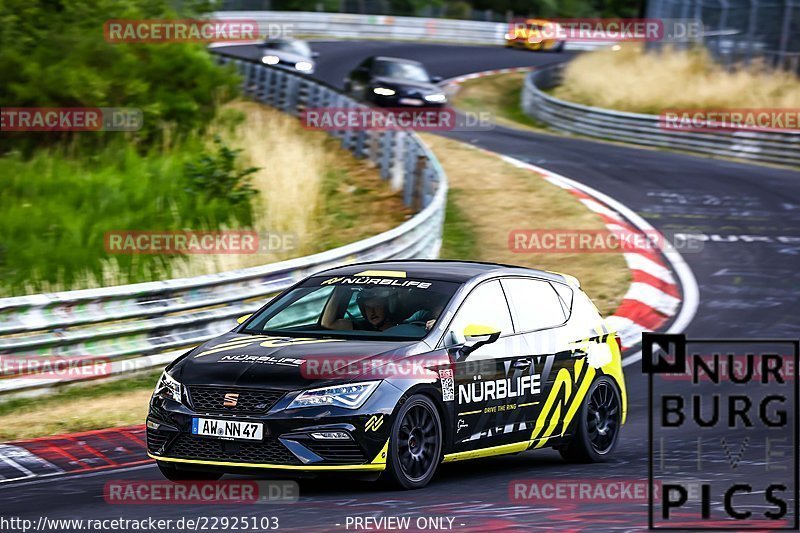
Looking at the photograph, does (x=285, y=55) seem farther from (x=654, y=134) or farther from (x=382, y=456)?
(x=382, y=456)

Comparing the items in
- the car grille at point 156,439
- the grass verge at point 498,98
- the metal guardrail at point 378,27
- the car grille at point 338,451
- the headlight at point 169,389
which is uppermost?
the headlight at point 169,389

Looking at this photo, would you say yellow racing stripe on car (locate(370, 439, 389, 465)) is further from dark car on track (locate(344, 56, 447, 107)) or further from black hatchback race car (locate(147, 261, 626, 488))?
dark car on track (locate(344, 56, 447, 107))

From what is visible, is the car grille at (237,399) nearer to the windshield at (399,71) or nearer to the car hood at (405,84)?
the car hood at (405,84)

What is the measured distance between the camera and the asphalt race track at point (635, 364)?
23.4 feet

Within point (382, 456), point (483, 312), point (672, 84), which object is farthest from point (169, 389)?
point (672, 84)

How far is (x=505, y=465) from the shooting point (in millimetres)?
9578

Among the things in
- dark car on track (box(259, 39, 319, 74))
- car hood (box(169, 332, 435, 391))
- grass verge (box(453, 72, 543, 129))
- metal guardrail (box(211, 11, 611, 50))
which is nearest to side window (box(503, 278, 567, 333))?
car hood (box(169, 332, 435, 391))

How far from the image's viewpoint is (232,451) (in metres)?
7.57

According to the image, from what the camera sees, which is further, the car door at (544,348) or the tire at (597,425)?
the tire at (597,425)

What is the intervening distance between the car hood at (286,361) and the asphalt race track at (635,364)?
0.65 meters

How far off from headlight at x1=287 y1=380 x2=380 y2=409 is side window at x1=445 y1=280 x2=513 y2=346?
0.89 metres

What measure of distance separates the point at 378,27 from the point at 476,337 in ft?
173

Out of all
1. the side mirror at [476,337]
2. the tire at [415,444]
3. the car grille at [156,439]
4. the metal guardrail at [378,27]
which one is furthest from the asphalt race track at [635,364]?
the metal guardrail at [378,27]

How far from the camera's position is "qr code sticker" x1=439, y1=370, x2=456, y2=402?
812 cm
